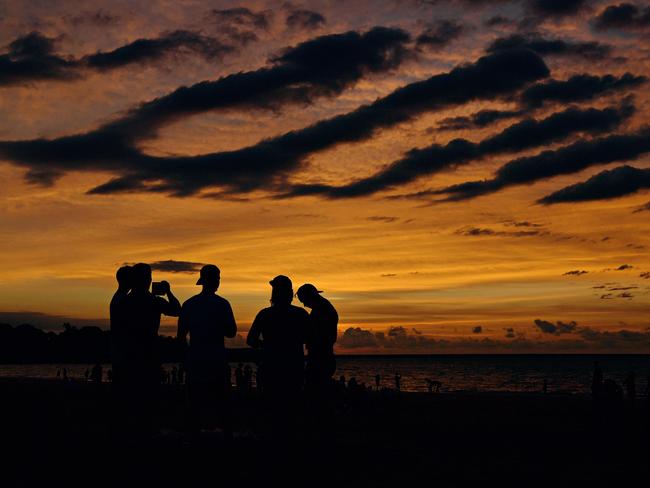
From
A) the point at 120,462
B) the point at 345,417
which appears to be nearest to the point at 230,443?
the point at 120,462

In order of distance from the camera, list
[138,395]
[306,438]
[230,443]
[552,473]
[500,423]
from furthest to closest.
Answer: [500,423] < [306,438] < [552,473] < [230,443] < [138,395]

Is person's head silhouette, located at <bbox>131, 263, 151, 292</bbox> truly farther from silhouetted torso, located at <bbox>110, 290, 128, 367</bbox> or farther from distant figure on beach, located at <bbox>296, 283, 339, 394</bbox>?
Result: distant figure on beach, located at <bbox>296, 283, 339, 394</bbox>

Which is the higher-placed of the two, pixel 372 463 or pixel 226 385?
pixel 226 385

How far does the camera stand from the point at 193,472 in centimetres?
761

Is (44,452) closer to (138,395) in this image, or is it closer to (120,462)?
(120,462)

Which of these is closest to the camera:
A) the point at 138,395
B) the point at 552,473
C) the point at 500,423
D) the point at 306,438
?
the point at 138,395

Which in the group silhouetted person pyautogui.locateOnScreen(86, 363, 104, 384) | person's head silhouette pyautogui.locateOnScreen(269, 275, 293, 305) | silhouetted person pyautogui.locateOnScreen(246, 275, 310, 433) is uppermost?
person's head silhouette pyautogui.locateOnScreen(269, 275, 293, 305)

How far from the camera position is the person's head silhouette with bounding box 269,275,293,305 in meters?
7.67

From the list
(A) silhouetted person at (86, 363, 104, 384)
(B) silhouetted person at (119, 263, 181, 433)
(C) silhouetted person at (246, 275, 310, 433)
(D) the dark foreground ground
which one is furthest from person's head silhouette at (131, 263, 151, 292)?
(A) silhouetted person at (86, 363, 104, 384)

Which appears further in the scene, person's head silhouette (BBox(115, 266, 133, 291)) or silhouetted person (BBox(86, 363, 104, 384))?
silhouetted person (BBox(86, 363, 104, 384))

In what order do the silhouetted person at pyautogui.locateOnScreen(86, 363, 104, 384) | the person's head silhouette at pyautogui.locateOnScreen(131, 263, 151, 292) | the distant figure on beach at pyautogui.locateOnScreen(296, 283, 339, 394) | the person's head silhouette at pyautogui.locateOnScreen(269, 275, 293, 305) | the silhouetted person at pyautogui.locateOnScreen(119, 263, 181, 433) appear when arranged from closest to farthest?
the silhouetted person at pyautogui.locateOnScreen(119, 263, 181, 433) < the person's head silhouette at pyautogui.locateOnScreen(131, 263, 151, 292) < the person's head silhouette at pyautogui.locateOnScreen(269, 275, 293, 305) < the distant figure on beach at pyautogui.locateOnScreen(296, 283, 339, 394) < the silhouetted person at pyautogui.locateOnScreen(86, 363, 104, 384)

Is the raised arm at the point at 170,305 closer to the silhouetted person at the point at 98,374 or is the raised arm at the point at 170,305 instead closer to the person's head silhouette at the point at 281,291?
the person's head silhouette at the point at 281,291

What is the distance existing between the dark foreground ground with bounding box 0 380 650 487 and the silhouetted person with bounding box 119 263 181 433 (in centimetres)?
44

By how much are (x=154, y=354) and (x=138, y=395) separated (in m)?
0.45
